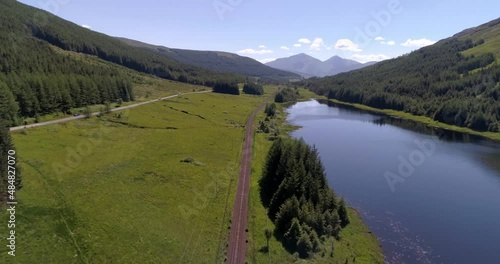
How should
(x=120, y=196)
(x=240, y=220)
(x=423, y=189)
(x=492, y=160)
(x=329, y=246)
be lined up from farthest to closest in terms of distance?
(x=492, y=160) → (x=423, y=189) → (x=120, y=196) → (x=240, y=220) → (x=329, y=246)

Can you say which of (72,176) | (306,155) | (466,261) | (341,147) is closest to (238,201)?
(306,155)

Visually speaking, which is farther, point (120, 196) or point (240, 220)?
point (120, 196)

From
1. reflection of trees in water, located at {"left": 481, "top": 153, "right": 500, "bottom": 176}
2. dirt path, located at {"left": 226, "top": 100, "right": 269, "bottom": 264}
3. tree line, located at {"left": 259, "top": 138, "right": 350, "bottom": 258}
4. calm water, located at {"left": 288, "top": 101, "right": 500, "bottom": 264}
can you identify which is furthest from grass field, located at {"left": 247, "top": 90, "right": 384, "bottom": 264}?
reflection of trees in water, located at {"left": 481, "top": 153, "right": 500, "bottom": 176}

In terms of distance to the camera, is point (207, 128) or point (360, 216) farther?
point (207, 128)

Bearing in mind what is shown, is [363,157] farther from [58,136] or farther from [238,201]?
[58,136]

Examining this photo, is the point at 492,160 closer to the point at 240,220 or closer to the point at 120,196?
the point at 240,220

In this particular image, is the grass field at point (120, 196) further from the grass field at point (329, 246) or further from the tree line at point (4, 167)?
the grass field at point (329, 246)

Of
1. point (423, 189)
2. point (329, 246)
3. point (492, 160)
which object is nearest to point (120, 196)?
point (329, 246)
